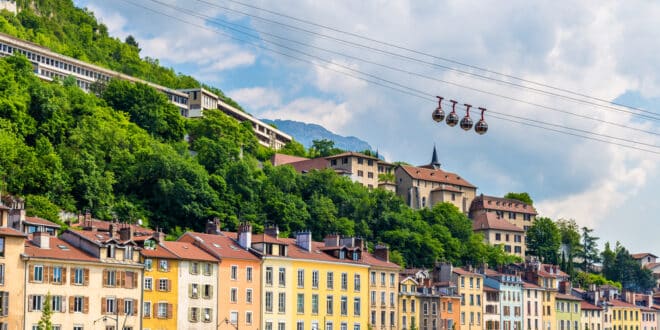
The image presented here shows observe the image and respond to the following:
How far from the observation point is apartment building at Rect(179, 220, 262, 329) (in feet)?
315

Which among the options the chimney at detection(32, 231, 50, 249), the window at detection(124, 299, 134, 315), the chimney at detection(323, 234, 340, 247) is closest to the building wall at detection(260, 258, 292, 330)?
the chimney at detection(323, 234, 340, 247)

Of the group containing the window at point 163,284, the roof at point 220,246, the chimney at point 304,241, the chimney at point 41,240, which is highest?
the chimney at point 304,241

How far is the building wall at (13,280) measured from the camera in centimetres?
7912

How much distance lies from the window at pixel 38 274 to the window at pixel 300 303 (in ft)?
90.9

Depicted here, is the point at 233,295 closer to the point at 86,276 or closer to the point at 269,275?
the point at 269,275

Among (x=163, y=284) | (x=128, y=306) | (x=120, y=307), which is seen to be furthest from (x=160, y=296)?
(x=120, y=307)

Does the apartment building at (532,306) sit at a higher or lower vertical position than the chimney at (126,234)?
lower

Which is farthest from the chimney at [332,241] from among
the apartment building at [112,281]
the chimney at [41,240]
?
the chimney at [41,240]

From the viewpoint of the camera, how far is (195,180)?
13975cm

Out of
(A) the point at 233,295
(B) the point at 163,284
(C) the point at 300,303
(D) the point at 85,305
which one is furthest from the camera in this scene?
(C) the point at 300,303

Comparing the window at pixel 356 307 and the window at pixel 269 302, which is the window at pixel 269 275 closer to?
the window at pixel 269 302

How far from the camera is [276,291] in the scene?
100812 millimetres

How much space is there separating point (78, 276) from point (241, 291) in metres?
17.4

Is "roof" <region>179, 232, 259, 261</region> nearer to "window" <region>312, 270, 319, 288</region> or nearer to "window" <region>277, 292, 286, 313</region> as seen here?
"window" <region>277, 292, 286, 313</region>
